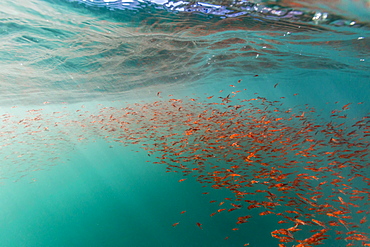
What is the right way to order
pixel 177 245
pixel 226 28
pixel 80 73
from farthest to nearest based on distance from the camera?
pixel 177 245 < pixel 80 73 < pixel 226 28

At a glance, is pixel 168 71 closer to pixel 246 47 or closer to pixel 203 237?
pixel 246 47

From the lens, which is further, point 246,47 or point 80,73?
point 80,73

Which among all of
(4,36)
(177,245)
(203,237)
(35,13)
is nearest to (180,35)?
(35,13)

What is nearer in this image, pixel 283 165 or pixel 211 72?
pixel 283 165

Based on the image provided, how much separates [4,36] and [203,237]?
15540 millimetres

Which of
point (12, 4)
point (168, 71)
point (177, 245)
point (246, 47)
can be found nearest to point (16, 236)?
point (177, 245)

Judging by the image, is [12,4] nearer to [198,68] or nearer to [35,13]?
[35,13]

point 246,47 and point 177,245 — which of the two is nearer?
point 246,47

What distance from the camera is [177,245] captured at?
47.9ft

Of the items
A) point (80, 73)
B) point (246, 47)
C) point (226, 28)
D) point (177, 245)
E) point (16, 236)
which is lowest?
point (16, 236)

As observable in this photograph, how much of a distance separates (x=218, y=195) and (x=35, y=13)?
18.6 meters

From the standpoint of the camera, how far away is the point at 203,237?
45.1 ft

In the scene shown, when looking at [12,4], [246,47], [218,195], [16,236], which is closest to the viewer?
[12,4]

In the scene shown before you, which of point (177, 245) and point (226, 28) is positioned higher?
point (226, 28)
